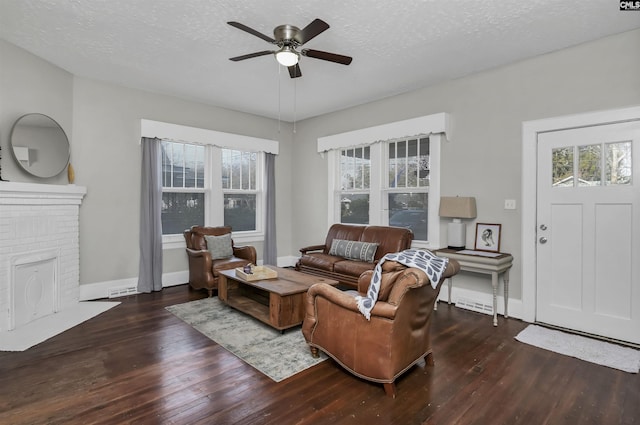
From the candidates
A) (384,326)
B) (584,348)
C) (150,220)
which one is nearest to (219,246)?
(150,220)

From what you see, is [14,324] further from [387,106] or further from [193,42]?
[387,106]

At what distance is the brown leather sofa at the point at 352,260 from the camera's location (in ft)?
13.7

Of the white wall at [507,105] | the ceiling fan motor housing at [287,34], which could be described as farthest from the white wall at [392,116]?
the ceiling fan motor housing at [287,34]

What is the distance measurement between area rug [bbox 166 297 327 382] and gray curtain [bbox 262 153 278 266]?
6.85ft

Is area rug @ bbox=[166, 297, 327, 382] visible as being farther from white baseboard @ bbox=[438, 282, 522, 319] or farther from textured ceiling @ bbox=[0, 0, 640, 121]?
textured ceiling @ bbox=[0, 0, 640, 121]

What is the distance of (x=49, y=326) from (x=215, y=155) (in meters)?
3.18

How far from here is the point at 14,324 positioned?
3.28 m

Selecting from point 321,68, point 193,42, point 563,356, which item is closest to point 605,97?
point 563,356

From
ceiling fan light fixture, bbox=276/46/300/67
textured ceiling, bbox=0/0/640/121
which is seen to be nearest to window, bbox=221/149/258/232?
textured ceiling, bbox=0/0/640/121

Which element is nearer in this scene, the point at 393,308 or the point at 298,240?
the point at 393,308

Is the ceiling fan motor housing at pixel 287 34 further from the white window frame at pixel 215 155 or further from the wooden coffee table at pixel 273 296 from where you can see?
the white window frame at pixel 215 155

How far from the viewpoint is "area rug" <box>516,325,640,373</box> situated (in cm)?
267

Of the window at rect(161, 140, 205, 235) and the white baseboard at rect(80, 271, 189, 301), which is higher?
the window at rect(161, 140, 205, 235)

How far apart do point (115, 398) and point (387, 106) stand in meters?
4.64
